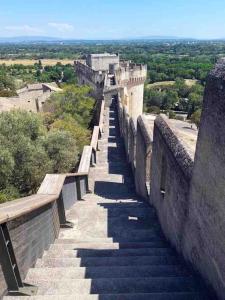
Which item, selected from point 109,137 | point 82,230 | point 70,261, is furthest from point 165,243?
point 109,137

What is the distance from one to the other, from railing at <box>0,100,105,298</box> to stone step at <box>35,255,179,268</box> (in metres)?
0.23

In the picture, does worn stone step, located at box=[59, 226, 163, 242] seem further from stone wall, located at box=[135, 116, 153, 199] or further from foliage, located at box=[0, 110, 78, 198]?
foliage, located at box=[0, 110, 78, 198]

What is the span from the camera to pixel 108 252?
6.11 m

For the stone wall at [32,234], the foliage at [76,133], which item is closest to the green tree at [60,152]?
the foliage at [76,133]

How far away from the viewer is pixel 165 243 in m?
6.88

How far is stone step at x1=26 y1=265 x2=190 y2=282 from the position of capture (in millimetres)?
4805

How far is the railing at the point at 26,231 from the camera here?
13.3 feet

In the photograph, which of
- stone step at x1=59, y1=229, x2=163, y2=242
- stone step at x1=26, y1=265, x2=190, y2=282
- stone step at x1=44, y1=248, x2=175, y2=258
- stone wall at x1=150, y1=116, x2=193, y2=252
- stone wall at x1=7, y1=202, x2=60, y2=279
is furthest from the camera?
stone step at x1=59, y1=229, x2=163, y2=242

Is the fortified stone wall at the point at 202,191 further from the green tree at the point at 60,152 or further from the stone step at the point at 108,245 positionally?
the green tree at the point at 60,152

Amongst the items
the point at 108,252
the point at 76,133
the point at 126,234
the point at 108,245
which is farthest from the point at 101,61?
the point at 108,252


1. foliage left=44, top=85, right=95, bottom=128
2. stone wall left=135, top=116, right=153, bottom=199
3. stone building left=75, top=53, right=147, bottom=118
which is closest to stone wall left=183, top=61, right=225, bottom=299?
stone wall left=135, top=116, right=153, bottom=199

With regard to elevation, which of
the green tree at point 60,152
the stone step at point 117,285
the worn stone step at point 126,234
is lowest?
the green tree at point 60,152

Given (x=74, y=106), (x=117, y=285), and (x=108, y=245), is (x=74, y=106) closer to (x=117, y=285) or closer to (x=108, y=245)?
(x=108, y=245)

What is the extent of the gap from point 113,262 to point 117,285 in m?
0.96
